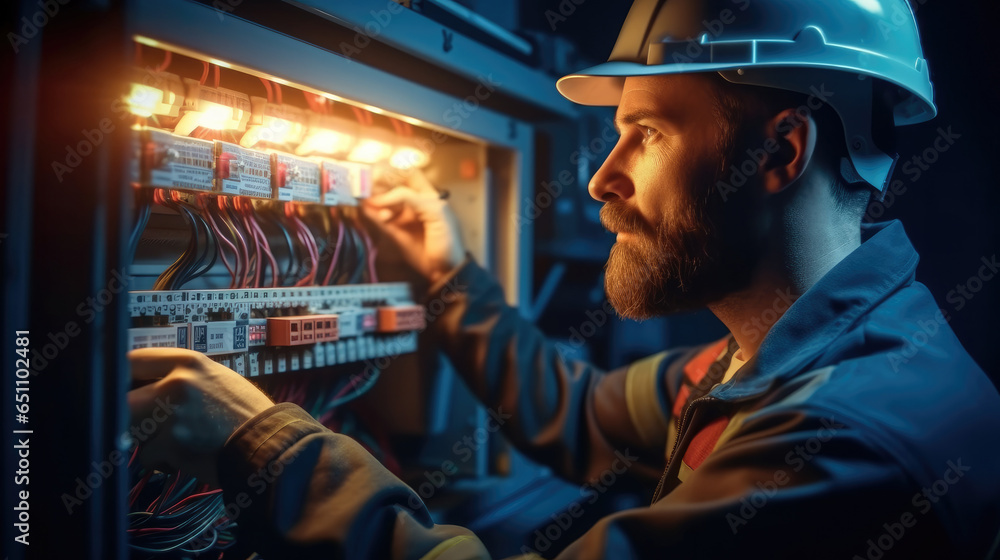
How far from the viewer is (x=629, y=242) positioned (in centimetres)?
91

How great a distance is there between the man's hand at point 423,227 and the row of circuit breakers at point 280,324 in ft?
0.28

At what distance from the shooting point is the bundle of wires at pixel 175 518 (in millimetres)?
779

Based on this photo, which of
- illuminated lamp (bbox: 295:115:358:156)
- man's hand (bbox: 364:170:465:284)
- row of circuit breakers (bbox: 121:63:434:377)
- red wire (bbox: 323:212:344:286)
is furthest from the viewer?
man's hand (bbox: 364:170:465:284)

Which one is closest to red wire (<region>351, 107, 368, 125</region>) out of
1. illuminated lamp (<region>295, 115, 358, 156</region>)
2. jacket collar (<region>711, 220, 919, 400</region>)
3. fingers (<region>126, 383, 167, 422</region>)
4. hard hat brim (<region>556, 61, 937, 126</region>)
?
illuminated lamp (<region>295, 115, 358, 156</region>)

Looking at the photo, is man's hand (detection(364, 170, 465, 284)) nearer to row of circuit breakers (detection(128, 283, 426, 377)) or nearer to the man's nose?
row of circuit breakers (detection(128, 283, 426, 377))

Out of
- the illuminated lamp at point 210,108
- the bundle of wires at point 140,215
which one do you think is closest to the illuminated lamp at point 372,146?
the illuminated lamp at point 210,108

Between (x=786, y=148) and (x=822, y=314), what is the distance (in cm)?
22

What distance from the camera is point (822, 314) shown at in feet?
2.56

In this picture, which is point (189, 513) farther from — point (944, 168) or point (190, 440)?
point (944, 168)

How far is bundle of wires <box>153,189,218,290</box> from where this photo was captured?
0.77 meters

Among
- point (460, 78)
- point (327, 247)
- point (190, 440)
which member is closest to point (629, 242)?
point (460, 78)

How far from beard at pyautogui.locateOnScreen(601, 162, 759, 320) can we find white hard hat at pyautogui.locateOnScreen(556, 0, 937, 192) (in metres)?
0.16

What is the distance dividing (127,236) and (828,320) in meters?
0.82

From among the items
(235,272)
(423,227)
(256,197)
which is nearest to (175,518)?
(235,272)
